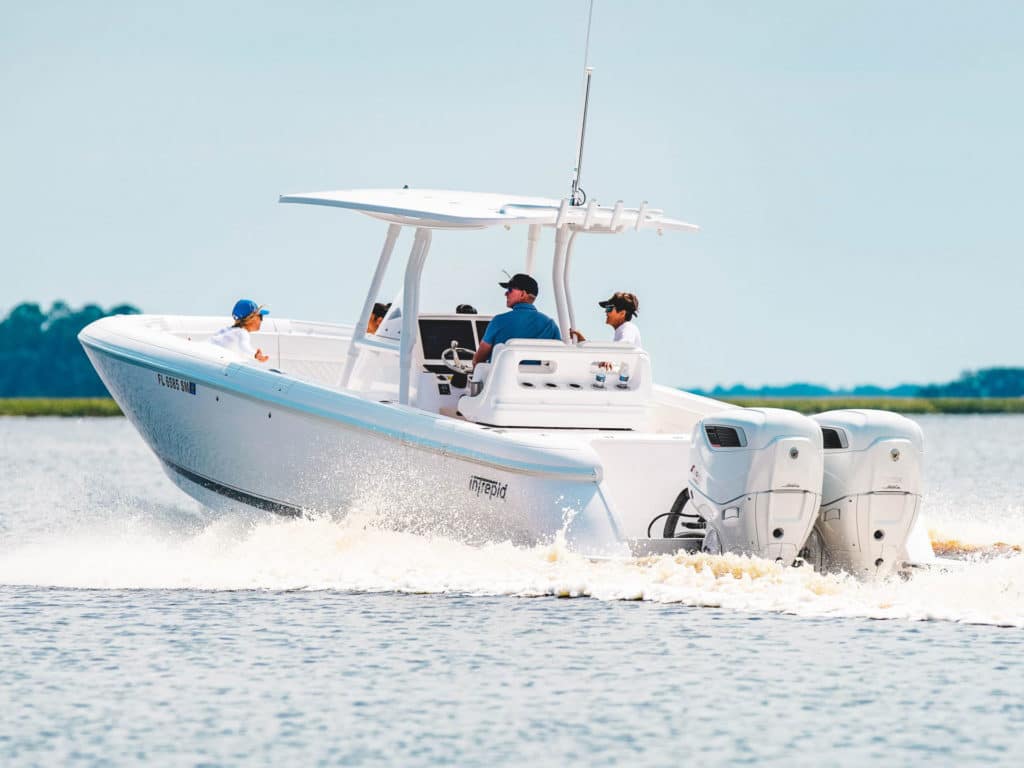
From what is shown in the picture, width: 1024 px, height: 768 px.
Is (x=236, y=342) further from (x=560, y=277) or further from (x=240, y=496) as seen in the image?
(x=560, y=277)

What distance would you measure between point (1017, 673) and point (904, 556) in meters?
1.73

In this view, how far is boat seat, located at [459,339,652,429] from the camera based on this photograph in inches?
352

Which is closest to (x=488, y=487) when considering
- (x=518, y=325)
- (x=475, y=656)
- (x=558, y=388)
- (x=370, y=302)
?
(x=558, y=388)

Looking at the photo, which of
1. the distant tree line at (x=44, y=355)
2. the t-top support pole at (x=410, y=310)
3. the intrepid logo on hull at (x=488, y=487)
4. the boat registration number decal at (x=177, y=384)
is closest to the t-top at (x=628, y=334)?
the t-top support pole at (x=410, y=310)

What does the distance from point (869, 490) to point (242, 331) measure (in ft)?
13.2

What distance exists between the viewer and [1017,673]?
7086mm

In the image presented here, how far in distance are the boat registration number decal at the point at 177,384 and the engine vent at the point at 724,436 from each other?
326 cm

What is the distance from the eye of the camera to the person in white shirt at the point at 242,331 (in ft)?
33.7

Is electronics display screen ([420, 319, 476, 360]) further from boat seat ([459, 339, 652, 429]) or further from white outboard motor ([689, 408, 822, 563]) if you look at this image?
white outboard motor ([689, 408, 822, 563])

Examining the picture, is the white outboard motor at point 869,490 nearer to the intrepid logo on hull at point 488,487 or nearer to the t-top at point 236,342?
the intrepid logo on hull at point 488,487

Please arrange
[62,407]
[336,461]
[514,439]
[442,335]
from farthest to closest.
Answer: [62,407] → [442,335] → [336,461] → [514,439]

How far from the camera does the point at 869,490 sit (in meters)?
8.05

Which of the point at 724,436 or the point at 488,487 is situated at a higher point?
the point at 724,436

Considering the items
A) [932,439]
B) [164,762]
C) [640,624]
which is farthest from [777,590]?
[932,439]
